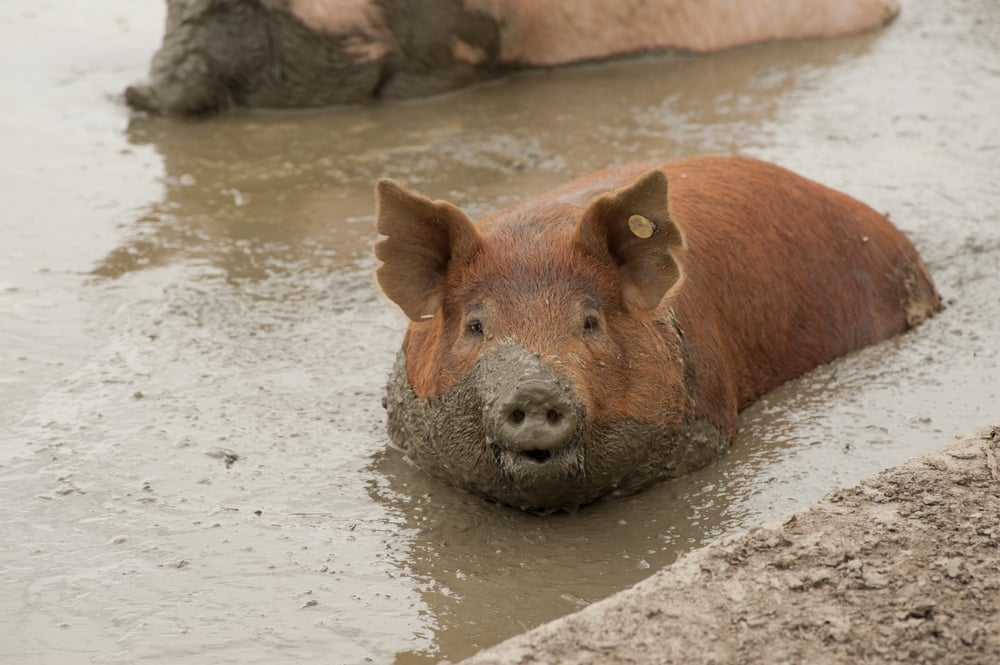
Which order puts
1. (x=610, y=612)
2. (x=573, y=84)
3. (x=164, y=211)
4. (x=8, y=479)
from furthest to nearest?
(x=573, y=84) < (x=164, y=211) < (x=8, y=479) < (x=610, y=612)

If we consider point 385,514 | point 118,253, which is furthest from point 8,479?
point 118,253

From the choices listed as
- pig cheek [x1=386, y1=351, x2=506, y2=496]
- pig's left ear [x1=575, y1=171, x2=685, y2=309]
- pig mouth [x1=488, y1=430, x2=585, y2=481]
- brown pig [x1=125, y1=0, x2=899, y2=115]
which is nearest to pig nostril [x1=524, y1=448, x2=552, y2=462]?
pig mouth [x1=488, y1=430, x2=585, y2=481]

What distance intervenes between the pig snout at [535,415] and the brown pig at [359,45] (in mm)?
6055

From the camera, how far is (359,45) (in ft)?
33.3

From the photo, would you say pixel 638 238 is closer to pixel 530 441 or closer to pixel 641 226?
pixel 641 226

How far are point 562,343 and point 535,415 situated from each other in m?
0.33

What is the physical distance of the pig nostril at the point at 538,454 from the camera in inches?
184

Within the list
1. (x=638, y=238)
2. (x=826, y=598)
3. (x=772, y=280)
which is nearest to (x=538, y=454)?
(x=638, y=238)

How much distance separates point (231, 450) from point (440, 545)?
1.09 m

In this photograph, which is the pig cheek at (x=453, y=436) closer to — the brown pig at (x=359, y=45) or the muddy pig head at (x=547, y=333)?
the muddy pig head at (x=547, y=333)

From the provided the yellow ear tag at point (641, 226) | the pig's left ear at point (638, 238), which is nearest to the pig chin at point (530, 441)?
the pig's left ear at point (638, 238)

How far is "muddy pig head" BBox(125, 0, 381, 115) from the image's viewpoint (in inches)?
392

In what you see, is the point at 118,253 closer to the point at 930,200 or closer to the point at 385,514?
the point at 385,514

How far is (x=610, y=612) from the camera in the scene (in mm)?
3594
